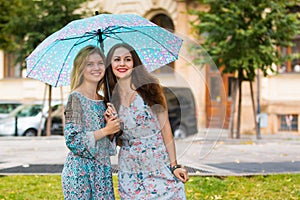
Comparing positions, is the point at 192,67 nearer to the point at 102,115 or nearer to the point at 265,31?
the point at 102,115

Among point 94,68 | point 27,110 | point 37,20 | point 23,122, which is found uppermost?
point 37,20

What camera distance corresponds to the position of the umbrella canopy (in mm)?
4426

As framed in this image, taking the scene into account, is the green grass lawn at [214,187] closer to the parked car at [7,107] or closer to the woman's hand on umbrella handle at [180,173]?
the woman's hand on umbrella handle at [180,173]

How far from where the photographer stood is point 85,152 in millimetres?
4316

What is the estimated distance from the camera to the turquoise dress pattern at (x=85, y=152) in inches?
170

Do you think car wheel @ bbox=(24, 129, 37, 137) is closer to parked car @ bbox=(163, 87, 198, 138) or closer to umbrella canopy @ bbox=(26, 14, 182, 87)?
umbrella canopy @ bbox=(26, 14, 182, 87)

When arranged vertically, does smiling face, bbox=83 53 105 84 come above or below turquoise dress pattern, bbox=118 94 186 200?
above

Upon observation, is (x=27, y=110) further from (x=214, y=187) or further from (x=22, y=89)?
(x=214, y=187)

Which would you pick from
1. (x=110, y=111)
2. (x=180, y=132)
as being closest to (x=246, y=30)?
(x=180, y=132)

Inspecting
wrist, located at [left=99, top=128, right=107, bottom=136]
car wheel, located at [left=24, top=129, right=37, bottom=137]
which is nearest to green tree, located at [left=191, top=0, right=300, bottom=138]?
car wheel, located at [left=24, top=129, right=37, bottom=137]

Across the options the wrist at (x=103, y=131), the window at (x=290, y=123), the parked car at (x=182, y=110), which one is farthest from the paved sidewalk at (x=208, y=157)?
the window at (x=290, y=123)

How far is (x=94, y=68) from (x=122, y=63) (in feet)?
0.80

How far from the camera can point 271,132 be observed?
66.1ft

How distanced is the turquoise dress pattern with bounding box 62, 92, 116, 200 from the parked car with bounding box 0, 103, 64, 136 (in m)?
15.3
